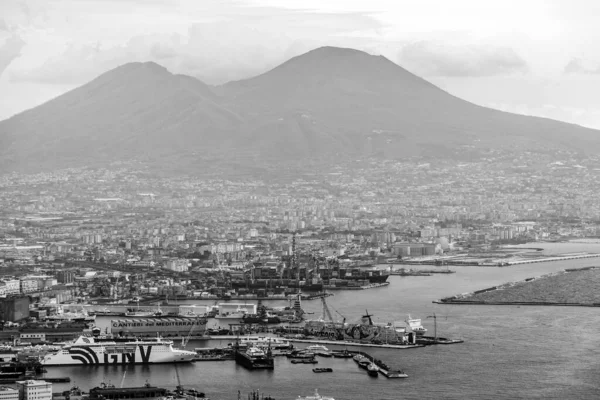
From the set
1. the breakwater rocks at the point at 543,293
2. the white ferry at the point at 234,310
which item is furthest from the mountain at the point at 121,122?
the white ferry at the point at 234,310

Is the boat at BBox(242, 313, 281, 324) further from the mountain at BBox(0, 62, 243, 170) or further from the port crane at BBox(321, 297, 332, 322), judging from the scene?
the mountain at BBox(0, 62, 243, 170)

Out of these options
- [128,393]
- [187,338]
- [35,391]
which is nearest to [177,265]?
[187,338]

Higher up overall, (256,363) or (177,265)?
(177,265)

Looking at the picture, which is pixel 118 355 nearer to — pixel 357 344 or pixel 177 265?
pixel 357 344

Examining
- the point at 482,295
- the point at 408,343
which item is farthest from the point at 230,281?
the point at 408,343

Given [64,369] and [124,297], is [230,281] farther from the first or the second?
[64,369]
